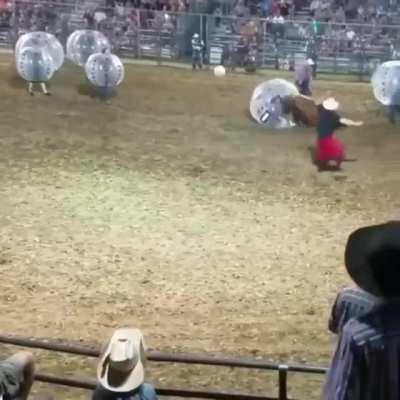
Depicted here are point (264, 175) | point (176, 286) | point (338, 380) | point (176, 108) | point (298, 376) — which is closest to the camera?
point (338, 380)

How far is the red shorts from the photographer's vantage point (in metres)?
15.5

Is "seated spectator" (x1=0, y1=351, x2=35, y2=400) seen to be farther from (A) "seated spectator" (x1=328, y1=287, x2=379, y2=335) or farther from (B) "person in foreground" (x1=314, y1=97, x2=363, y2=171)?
(B) "person in foreground" (x1=314, y1=97, x2=363, y2=171)

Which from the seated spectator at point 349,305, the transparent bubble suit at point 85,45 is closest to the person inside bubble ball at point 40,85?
the transparent bubble suit at point 85,45

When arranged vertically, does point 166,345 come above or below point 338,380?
below

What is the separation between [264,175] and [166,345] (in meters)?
7.14

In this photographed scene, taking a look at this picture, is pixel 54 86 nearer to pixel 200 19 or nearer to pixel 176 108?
pixel 176 108

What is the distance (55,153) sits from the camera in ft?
51.8

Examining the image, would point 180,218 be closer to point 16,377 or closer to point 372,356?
point 16,377

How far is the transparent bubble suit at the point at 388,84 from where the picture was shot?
1830cm

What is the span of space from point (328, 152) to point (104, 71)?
18.7 ft

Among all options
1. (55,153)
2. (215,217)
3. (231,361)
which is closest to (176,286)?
(215,217)

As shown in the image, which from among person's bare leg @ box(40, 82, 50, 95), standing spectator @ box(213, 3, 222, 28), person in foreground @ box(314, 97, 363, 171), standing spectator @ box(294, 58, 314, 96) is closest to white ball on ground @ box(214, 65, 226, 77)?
standing spectator @ box(213, 3, 222, 28)

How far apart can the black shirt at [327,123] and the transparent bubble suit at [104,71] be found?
524 centimetres

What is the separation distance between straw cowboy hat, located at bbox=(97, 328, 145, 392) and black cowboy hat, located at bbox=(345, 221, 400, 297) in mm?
1235
